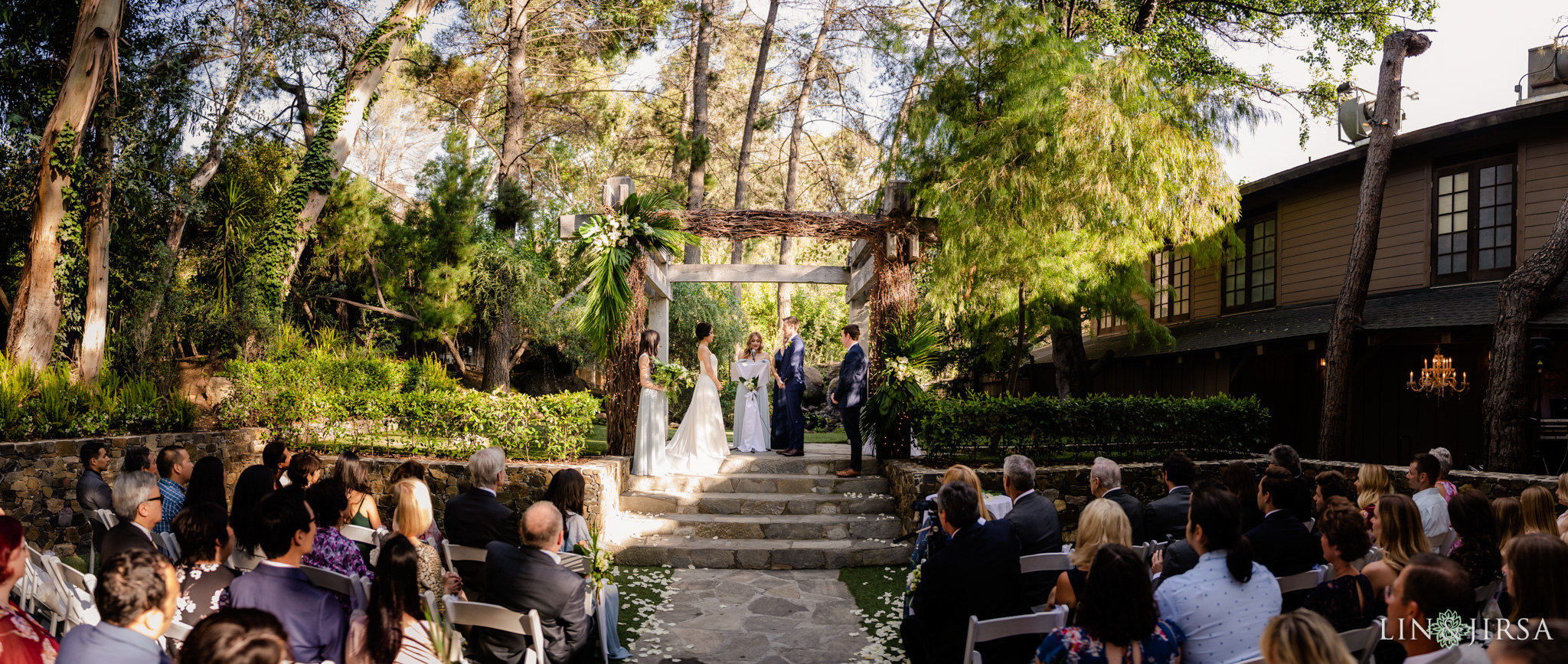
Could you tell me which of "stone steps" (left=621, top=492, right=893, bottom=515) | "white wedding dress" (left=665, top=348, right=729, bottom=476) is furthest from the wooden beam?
"stone steps" (left=621, top=492, right=893, bottom=515)

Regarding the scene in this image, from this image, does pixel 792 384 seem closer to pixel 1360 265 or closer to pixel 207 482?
pixel 207 482

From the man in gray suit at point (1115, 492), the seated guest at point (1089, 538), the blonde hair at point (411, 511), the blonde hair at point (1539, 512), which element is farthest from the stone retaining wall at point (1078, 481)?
the blonde hair at point (411, 511)

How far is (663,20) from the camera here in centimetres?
1936

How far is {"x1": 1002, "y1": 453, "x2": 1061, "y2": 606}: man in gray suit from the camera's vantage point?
4.79 m

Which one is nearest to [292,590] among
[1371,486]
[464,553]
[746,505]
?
[464,553]

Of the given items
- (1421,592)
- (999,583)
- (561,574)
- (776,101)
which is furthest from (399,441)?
→ (776,101)

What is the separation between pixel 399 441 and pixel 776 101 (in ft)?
65.1

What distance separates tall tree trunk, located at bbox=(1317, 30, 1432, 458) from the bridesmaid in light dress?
29.9 ft

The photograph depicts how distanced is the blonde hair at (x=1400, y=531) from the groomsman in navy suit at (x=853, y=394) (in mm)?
6131

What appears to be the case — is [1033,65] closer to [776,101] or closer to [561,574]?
[561,574]

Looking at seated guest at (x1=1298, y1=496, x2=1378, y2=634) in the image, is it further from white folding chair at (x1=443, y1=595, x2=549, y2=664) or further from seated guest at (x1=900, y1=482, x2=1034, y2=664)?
white folding chair at (x1=443, y1=595, x2=549, y2=664)

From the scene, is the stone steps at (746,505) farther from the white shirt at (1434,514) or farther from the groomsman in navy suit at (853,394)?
the white shirt at (1434,514)

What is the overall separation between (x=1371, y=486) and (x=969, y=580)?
12.6 ft

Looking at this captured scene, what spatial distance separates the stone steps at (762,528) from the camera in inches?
344
